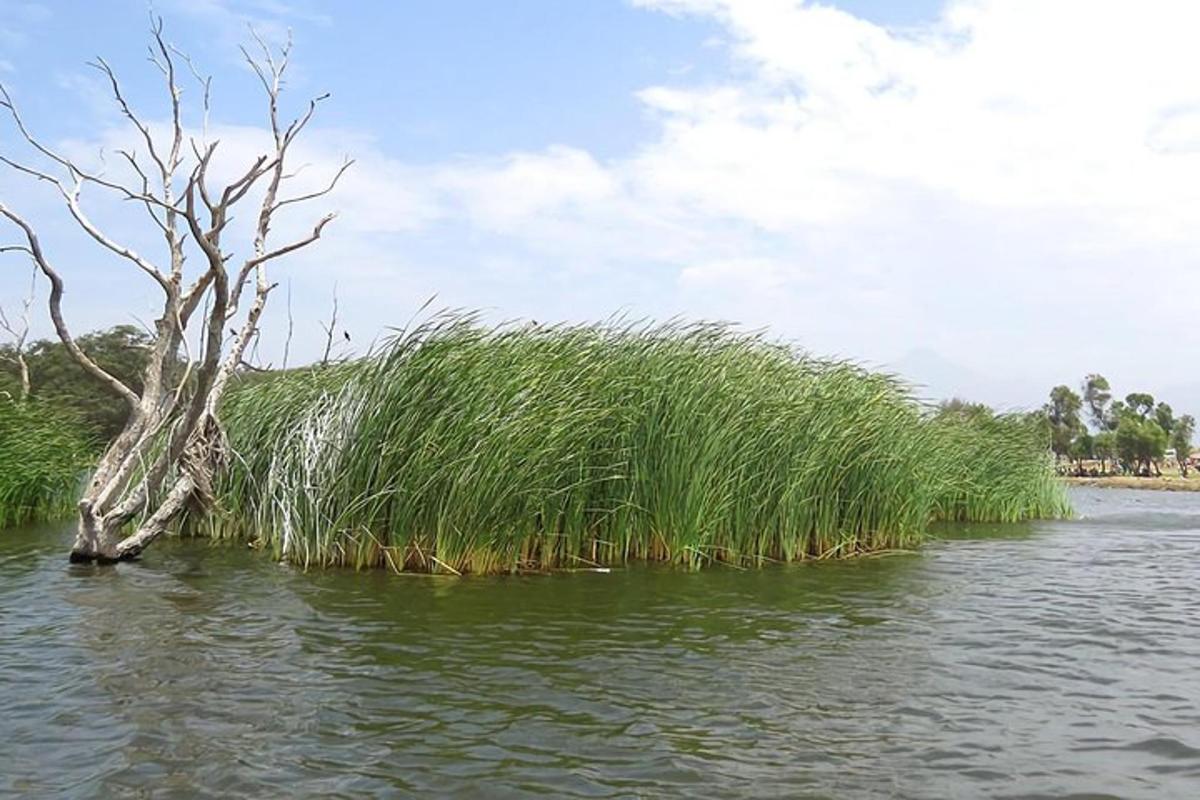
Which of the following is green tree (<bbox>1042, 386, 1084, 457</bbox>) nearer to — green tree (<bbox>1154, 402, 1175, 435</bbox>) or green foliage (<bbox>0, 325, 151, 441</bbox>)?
green tree (<bbox>1154, 402, 1175, 435</bbox>)

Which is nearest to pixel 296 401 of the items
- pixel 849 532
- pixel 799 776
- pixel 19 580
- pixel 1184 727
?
pixel 19 580

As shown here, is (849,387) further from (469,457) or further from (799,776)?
(799,776)

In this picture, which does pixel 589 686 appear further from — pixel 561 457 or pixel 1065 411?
pixel 1065 411

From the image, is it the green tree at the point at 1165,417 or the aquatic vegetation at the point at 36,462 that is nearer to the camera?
the aquatic vegetation at the point at 36,462

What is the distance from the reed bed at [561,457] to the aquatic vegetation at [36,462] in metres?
3.87

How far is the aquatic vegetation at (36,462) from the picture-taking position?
570 inches

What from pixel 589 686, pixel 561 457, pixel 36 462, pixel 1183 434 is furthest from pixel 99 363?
pixel 1183 434

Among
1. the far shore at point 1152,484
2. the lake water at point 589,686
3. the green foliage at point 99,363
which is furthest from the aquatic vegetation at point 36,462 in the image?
the far shore at point 1152,484

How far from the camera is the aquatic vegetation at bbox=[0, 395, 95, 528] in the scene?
1448cm

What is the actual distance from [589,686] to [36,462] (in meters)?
12.8

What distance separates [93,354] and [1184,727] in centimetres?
4601

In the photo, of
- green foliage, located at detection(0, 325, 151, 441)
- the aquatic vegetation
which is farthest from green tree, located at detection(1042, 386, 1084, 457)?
the aquatic vegetation

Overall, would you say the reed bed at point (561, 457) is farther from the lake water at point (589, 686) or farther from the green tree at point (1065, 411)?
the green tree at point (1065, 411)

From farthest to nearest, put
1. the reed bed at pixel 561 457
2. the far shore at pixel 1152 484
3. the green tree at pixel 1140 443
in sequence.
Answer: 1. the green tree at pixel 1140 443
2. the far shore at pixel 1152 484
3. the reed bed at pixel 561 457
